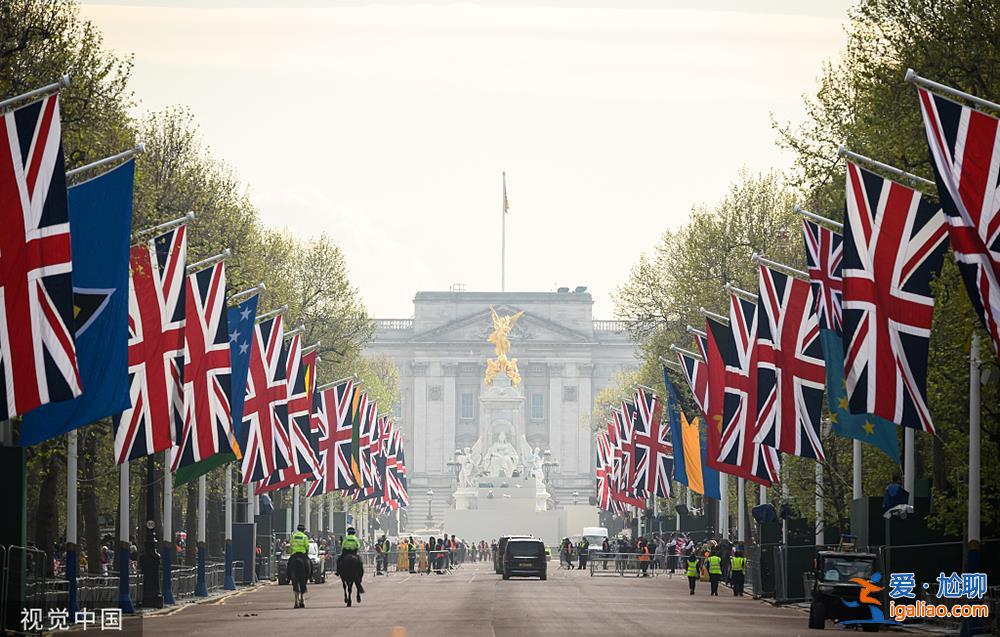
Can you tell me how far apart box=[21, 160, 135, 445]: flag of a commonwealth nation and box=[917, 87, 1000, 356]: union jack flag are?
41.3 feet

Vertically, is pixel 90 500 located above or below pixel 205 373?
below

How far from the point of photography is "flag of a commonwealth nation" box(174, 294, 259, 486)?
43.6 meters

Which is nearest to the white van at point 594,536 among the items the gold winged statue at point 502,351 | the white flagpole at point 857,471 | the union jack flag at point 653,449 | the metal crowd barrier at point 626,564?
the metal crowd barrier at point 626,564

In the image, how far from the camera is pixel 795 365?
1629 inches

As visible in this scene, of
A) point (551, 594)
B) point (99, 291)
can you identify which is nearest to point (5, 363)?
point (99, 291)

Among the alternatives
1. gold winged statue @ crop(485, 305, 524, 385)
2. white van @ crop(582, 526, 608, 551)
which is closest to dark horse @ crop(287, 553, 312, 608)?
white van @ crop(582, 526, 608, 551)

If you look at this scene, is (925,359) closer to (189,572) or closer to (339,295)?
(189,572)

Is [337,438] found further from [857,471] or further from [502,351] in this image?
[502,351]

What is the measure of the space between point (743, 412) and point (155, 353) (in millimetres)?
15421

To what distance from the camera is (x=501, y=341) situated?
168 m

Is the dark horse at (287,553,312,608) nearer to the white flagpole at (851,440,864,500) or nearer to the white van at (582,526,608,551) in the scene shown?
the white flagpole at (851,440,864,500)

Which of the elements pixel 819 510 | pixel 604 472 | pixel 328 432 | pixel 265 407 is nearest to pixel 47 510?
pixel 265 407

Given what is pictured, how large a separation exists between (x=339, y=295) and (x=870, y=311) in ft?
194

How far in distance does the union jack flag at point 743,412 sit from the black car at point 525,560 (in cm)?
2446
